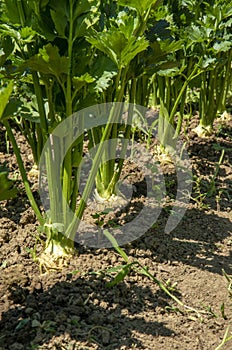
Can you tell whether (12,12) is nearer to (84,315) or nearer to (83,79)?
(83,79)

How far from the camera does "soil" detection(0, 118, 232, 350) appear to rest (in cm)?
169

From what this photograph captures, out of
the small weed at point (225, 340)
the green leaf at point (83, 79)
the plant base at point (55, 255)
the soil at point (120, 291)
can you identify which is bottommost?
the small weed at point (225, 340)

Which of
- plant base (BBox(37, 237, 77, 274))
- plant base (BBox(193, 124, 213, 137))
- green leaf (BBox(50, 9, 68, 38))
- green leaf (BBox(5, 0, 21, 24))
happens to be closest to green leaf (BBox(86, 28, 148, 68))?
green leaf (BBox(50, 9, 68, 38))

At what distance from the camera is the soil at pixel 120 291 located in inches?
66.7

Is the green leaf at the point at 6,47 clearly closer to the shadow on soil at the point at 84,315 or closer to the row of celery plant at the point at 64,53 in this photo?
the row of celery plant at the point at 64,53

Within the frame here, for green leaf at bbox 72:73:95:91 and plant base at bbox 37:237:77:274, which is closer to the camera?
green leaf at bbox 72:73:95:91

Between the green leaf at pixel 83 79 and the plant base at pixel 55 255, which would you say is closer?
the green leaf at pixel 83 79

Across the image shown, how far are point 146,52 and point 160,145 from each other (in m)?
0.83

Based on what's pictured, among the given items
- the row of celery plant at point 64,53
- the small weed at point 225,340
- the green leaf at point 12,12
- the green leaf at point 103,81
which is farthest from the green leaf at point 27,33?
the small weed at point 225,340

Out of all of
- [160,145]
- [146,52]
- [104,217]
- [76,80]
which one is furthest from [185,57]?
[76,80]

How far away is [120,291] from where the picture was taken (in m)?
1.89

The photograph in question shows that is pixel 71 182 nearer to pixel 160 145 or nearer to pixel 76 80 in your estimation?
pixel 76 80

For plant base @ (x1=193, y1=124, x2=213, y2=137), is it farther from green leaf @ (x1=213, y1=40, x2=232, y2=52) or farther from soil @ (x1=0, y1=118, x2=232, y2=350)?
soil @ (x1=0, y1=118, x2=232, y2=350)

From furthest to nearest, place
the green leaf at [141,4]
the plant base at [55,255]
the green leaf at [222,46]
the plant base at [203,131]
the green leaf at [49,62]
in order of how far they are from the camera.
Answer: the plant base at [203,131] → the green leaf at [222,46] → the plant base at [55,255] → the green leaf at [141,4] → the green leaf at [49,62]
